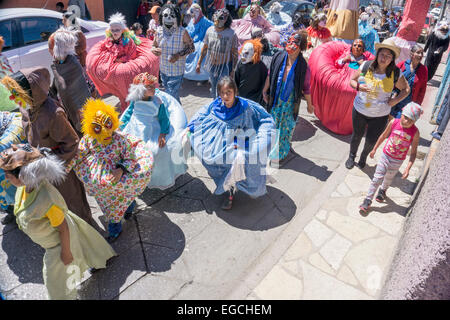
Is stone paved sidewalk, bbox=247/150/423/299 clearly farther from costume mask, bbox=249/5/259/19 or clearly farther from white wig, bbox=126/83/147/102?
costume mask, bbox=249/5/259/19

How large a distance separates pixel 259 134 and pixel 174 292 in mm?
1932

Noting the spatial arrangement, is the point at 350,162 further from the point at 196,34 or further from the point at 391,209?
the point at 196,34

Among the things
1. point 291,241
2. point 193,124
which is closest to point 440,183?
point 291,241

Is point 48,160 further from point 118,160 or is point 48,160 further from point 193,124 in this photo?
point 193,124

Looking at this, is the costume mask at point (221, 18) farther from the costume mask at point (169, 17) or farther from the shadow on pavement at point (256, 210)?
the shadow on pavement at point (256, 210)

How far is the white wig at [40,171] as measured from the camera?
2.34m

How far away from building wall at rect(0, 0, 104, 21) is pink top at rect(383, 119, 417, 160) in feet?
33.7

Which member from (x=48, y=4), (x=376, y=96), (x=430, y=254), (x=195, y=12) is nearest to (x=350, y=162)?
(x=376, y=96)

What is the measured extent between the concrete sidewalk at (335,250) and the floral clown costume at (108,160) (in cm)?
148

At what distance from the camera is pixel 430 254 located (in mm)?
2299

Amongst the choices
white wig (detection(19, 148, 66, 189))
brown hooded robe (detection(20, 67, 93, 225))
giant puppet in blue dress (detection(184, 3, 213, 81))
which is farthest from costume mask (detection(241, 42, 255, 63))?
giant puppet in blue dress (detection(184, 3, 213, 81))

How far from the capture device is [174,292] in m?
3.12

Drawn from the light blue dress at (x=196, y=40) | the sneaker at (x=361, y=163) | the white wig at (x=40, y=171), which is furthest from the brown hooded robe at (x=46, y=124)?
the light blue dress at (x=196, y=40)

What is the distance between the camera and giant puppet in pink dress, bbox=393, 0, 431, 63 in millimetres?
6949
